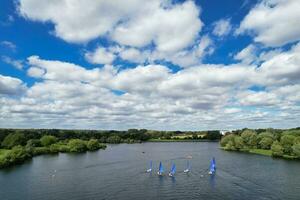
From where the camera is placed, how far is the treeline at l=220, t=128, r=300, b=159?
4016 inches

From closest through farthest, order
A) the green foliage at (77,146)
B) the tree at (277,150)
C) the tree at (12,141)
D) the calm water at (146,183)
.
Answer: the calm water at (146,183) → the tree at (277,150) → the tree at (12,141) → the green foliage at (77,146)

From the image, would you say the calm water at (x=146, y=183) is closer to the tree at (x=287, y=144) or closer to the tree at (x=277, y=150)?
the tree at (x=277, y=150)

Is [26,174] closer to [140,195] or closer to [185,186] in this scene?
[140,195]

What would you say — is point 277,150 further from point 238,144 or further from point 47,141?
point 47,141

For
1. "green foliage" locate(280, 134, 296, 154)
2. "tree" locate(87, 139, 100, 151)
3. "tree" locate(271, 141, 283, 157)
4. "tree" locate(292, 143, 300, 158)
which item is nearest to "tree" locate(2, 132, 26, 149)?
"tree" locate(87, 139, 100, 151)

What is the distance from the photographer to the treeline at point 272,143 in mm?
102000

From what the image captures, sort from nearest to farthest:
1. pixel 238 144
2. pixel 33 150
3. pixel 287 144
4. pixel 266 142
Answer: pixel 287 144, pixel 33 150, pixel 266 142, pixel 238 144

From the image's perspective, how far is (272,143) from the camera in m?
125

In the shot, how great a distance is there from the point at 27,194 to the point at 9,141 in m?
87.4

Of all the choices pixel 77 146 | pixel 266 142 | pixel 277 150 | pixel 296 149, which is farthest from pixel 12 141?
pixel 296 149

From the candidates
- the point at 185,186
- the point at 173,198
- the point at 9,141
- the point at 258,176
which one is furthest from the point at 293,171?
the point at 9,141

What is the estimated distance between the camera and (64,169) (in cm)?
8212

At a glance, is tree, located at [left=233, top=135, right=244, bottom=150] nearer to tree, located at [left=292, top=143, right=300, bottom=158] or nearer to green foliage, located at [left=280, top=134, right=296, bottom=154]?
green foliage, located at [left=280, top=134, right=296, bottom=154]

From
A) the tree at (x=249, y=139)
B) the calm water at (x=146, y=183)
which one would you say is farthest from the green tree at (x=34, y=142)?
the tree at (x=249, y=139)
